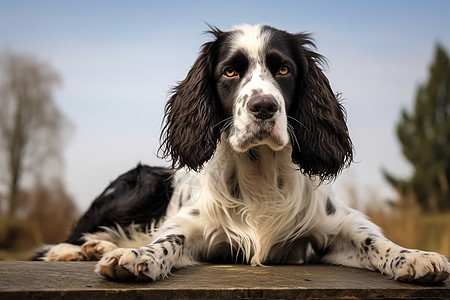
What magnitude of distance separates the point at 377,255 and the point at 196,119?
1343mm

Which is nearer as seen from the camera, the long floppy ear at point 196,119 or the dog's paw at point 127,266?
the dog's paw at point 127,266

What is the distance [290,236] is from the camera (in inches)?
124

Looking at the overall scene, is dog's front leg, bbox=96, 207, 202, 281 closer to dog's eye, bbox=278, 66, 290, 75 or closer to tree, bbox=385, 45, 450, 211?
dog's eye, bbox=278, 66, 290, 75

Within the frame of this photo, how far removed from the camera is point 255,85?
8.77 feet

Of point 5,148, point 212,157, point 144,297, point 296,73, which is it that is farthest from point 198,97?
point 5,148

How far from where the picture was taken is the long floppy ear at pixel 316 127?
307 centimetres

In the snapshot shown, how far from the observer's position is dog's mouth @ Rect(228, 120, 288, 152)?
8.35 feet

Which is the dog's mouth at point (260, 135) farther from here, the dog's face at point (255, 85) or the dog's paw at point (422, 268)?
the dog's paw at point (422, 268)

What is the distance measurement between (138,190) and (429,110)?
24.7 m

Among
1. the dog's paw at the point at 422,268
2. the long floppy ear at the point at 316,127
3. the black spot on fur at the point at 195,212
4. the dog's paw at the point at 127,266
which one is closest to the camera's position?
the dog's paw at the point at 127,266

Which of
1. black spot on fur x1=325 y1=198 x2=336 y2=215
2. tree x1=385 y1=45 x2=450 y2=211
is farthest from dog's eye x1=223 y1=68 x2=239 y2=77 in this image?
tree x1=385 y1=45 x2=450 y2=211

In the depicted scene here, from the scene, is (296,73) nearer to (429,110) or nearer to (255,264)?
(255,264)

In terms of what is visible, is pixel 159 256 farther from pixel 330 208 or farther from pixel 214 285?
pixel 330 208

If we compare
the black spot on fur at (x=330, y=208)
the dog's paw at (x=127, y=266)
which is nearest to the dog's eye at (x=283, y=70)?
the black spot on fur at (x=330, y=208)
